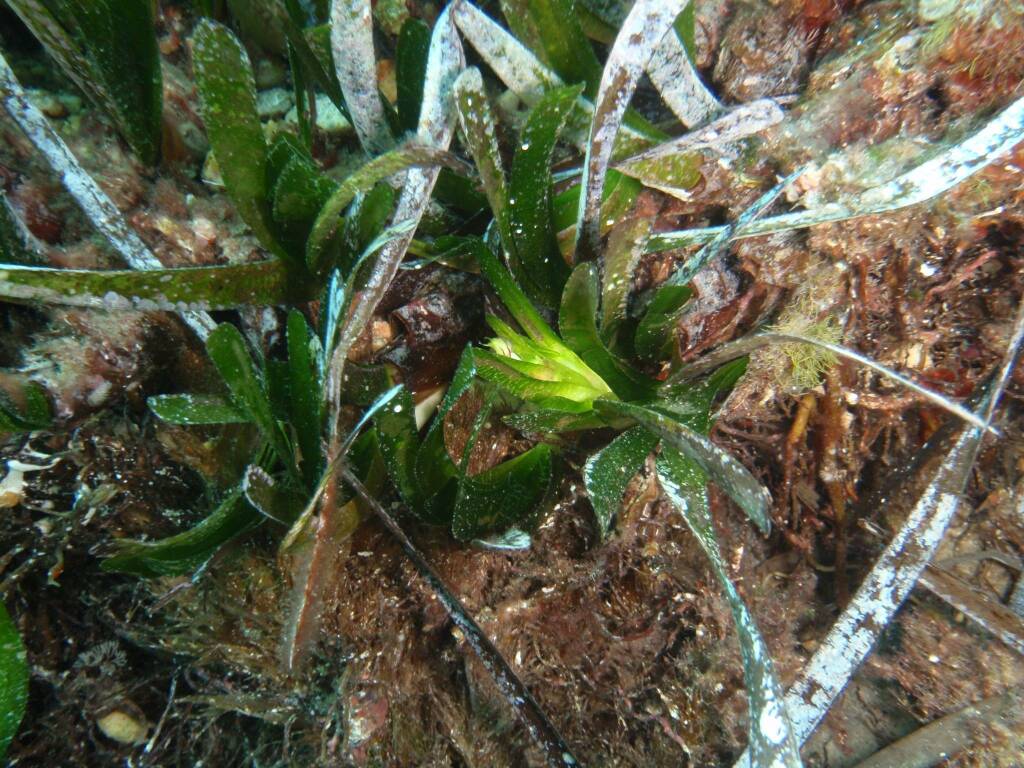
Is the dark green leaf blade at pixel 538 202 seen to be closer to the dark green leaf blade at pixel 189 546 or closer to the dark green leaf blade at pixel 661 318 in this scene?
the dark green leaf blade at pixel 661 318

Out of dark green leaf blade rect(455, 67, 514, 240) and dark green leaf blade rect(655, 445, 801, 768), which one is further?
dark green leaf blade rect(455, 67, 514, 240)

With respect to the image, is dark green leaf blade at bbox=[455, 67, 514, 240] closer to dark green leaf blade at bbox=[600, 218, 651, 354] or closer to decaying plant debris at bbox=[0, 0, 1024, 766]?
decaying plant debris at bbox=[0, 0, 1024, 766]

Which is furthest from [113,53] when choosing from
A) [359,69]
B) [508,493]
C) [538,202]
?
[508,493]

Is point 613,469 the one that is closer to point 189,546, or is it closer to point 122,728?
point 189,546

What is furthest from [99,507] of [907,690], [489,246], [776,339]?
[907,690]

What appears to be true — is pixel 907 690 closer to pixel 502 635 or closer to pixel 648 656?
pixel 648 656

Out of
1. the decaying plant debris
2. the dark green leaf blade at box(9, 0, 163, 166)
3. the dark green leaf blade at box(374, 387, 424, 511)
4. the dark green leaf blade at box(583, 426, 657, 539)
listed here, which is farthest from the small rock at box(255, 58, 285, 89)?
the dark green leaf blade at box(583, 426, 657, 539)
